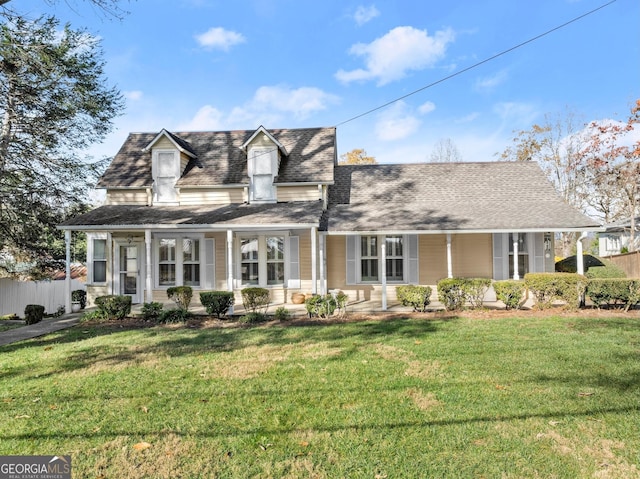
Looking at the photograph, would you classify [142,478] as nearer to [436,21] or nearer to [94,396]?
[94,396]

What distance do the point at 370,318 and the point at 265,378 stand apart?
17.3 feet

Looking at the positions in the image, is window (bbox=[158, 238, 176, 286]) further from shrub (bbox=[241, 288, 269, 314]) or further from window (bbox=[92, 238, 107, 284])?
shrub (bbox=[241, 288, 269, 314])

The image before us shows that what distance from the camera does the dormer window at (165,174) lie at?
14.5m

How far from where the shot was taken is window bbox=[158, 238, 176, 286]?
14.0m

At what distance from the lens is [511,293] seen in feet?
36.2

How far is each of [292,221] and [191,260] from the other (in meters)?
4.40

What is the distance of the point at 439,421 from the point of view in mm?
4090

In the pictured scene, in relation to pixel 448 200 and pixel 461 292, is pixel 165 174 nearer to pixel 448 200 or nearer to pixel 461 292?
pixel 448 200

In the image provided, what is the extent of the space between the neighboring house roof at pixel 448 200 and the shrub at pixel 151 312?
5.49 meters

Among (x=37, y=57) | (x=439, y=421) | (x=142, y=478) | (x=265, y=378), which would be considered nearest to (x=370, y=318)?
(x=265, y=378)

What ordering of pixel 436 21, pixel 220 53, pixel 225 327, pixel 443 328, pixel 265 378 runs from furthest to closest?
pixel 220 53, pixel 436 21, pixel 225 327, pixel 443 328, pixel 265 378

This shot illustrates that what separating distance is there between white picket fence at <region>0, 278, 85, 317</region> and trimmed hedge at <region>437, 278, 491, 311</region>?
55.4 ft

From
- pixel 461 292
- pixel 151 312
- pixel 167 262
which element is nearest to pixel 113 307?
pixel 151 312

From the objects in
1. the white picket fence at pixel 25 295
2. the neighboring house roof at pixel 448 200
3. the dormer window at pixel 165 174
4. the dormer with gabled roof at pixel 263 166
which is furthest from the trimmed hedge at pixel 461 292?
the white picket fence at pixel 25 295
